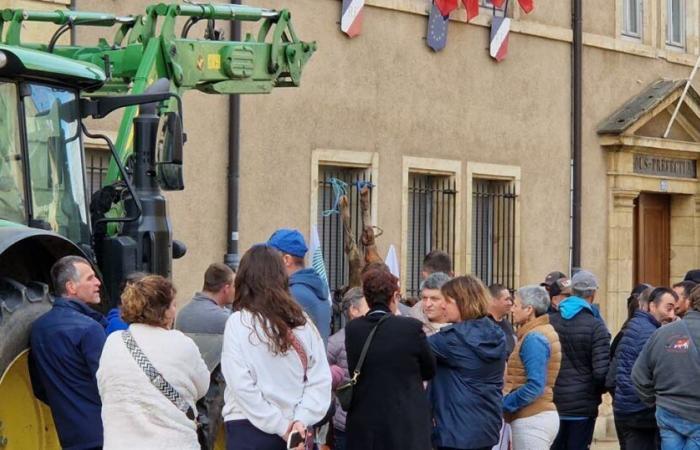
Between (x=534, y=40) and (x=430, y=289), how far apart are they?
1001cm

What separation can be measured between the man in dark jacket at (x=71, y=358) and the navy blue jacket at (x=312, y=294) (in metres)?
2.01

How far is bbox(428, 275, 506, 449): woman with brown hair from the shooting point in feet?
30.6

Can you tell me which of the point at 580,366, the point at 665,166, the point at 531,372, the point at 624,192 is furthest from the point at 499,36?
the point at 531,372

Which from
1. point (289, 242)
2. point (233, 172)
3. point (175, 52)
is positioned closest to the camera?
point (289, 242)

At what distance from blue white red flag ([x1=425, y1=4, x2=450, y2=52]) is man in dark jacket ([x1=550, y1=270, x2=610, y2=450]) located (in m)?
6.30

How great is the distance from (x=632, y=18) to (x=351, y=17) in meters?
6.00

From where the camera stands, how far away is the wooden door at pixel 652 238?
851 inches

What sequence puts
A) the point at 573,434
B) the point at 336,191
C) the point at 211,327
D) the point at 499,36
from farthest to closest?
the point at 499,36
the point at 336,191
the point at 573,434
the point at 211,327

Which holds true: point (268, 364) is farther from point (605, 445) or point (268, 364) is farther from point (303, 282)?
point (605, 445)

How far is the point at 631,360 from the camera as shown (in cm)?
1191

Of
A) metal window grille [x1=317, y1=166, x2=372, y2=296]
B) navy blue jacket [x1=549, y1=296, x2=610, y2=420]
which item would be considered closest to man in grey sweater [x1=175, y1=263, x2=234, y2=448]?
navy blue jacket [x1=549, y1=296, x2=610, y2=420]

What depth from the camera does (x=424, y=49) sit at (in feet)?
59.2

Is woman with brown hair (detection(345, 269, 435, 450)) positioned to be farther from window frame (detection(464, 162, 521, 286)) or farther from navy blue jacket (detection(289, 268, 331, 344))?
window frame (detection(464, 162, 521, 286))

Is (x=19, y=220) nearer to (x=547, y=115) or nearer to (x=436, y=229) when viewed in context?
(x=436, y=229)
